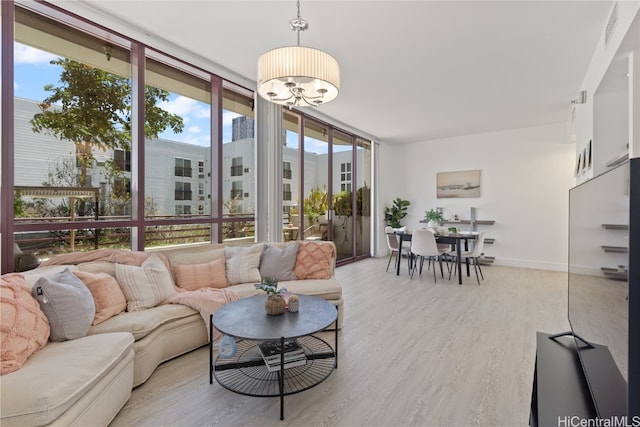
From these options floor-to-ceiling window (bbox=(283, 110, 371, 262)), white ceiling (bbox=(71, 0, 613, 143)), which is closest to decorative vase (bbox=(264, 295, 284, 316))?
white ceiling (bbox=(71, 0, 613, 143))

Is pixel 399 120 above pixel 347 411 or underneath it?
above

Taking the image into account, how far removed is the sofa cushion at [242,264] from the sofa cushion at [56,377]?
1.43 meters

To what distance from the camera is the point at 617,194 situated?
986 mm

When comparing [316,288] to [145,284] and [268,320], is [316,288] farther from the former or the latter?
[145,284]

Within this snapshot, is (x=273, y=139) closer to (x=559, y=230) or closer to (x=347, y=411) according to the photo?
(x=347, y=411)

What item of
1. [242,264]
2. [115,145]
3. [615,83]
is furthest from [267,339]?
[615,83]

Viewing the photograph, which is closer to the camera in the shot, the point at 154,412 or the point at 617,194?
the point at 617,194

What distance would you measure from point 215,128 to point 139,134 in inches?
39.4

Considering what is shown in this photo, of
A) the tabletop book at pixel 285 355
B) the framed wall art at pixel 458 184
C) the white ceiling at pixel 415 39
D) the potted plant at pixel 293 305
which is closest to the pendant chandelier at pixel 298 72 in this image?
the white ceiling at pixel 415 39

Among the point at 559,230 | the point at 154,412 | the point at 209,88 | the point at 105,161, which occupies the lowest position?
the point at 154,412

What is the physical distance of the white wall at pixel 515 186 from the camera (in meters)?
6.23

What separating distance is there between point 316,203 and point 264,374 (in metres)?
4.02

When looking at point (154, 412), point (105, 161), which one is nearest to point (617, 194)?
→ point (154, 412)

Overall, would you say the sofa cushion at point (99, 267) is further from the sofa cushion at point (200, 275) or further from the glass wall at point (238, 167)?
the glass wall at point (238, 167)
